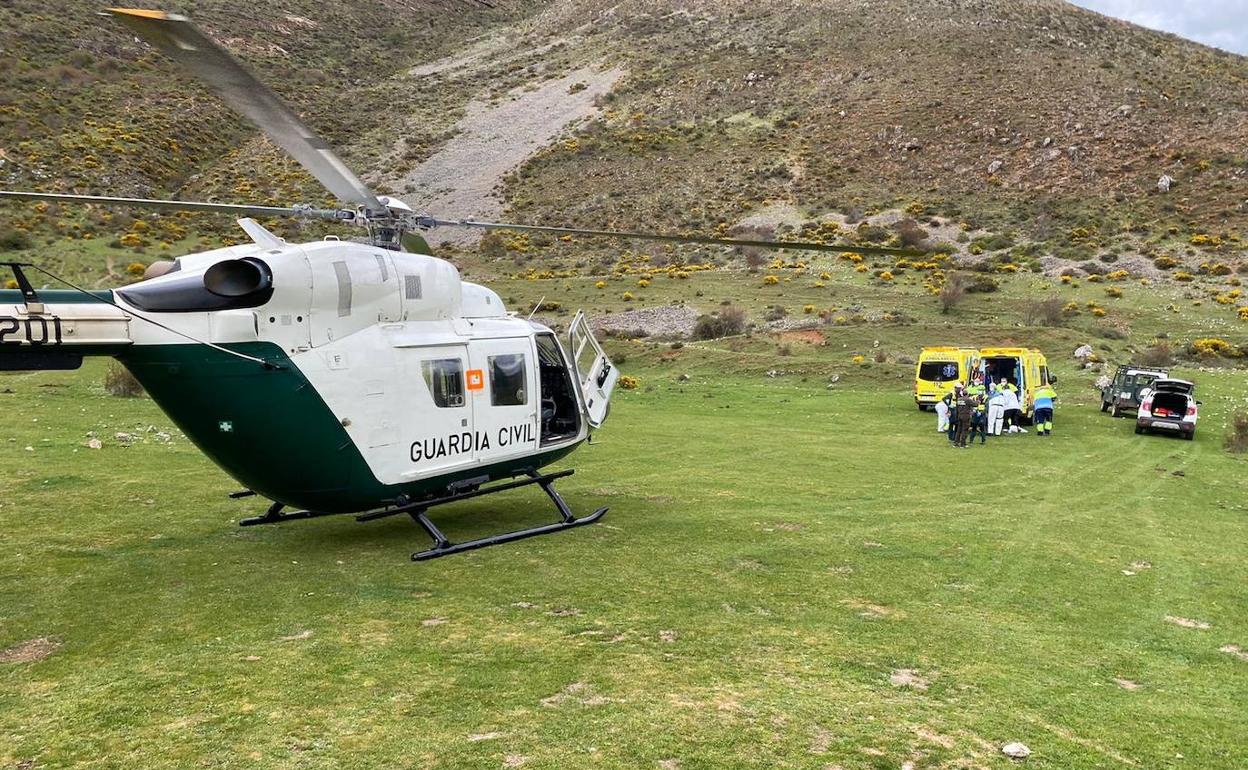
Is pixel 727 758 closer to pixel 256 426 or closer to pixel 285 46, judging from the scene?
pixel 256 426

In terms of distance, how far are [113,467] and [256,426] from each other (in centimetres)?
691

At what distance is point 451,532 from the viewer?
10.8m

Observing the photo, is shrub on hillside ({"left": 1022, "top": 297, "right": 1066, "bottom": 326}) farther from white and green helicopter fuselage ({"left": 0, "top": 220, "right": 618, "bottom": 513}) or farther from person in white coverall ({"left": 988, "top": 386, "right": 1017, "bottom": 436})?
white and green helicopter fuselage ({"left": 0, "top": 220, "right": 618, "bottom": 513})

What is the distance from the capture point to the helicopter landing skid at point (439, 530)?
960cm

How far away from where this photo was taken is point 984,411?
2067 cm

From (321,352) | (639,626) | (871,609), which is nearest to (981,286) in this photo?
(871,609)

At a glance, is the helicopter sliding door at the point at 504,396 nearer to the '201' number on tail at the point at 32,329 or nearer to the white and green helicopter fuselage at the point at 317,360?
the white and green helicopter fuselage at the point at 317,360

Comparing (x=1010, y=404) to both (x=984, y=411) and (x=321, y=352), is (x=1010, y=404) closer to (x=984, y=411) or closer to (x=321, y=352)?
(x=984, y=411)

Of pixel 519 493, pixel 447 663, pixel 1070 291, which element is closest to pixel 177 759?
pixel 447 663

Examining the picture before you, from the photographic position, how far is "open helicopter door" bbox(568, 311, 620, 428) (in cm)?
1186

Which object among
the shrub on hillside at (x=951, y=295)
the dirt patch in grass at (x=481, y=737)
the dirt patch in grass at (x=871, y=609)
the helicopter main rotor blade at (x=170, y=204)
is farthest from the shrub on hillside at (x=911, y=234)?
the dirt patch in grass at (x=481, y=737)

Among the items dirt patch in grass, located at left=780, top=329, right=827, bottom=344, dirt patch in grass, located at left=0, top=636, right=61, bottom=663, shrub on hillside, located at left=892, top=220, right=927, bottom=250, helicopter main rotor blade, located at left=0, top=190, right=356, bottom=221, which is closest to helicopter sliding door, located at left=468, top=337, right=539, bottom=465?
helicopter main rotor blade, located at left=0, top=190, right=356, bottom=221

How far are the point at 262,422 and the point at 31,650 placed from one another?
2782mm

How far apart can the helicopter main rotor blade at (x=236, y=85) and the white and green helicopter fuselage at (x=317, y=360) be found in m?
1.12
